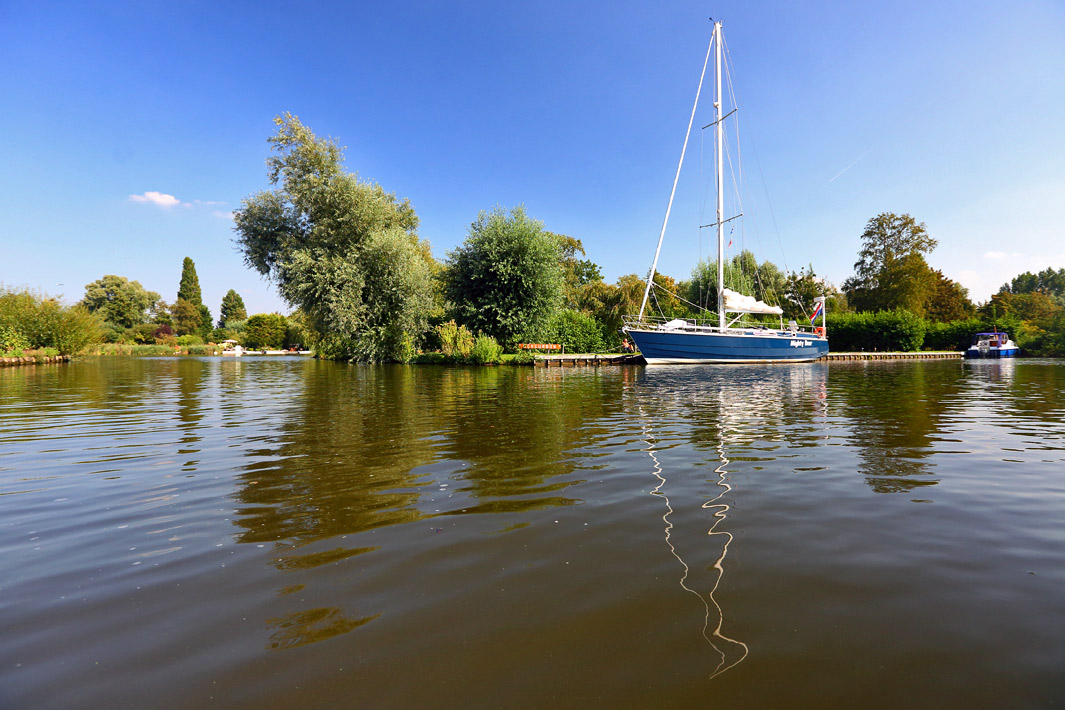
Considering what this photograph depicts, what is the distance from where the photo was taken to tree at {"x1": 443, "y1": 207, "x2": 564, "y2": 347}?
31672 millimetres

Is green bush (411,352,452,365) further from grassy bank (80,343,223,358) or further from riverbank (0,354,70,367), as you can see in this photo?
grassy bank (80,343,223,358)

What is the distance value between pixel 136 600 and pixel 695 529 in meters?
3.48

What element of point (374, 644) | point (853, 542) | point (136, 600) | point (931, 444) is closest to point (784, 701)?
point (374, 644)

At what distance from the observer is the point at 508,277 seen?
31531mm

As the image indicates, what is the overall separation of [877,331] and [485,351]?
3742cm

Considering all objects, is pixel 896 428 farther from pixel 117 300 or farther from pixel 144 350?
pixel 117 300

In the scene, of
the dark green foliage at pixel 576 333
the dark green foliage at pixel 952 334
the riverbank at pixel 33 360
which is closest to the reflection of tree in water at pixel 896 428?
the dark green foliage at pixel 576 333

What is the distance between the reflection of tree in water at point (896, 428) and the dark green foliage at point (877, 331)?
33652mm

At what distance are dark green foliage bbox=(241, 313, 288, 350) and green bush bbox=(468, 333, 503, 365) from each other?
58600mm

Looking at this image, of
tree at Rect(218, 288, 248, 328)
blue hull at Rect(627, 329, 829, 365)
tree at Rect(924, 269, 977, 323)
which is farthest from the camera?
tree at Rect(218, 288, 248, 328)

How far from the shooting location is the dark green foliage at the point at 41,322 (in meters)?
28.6

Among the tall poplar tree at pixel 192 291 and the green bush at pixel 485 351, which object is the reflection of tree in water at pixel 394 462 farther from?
the tall poplar tree at pixel 192 291

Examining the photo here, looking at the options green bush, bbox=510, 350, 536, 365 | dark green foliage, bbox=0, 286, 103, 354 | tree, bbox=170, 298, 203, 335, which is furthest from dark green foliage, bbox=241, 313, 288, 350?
green bush, bbox=510, 350, 536, 365

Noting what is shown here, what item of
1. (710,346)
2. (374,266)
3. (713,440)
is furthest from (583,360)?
(713,440)
